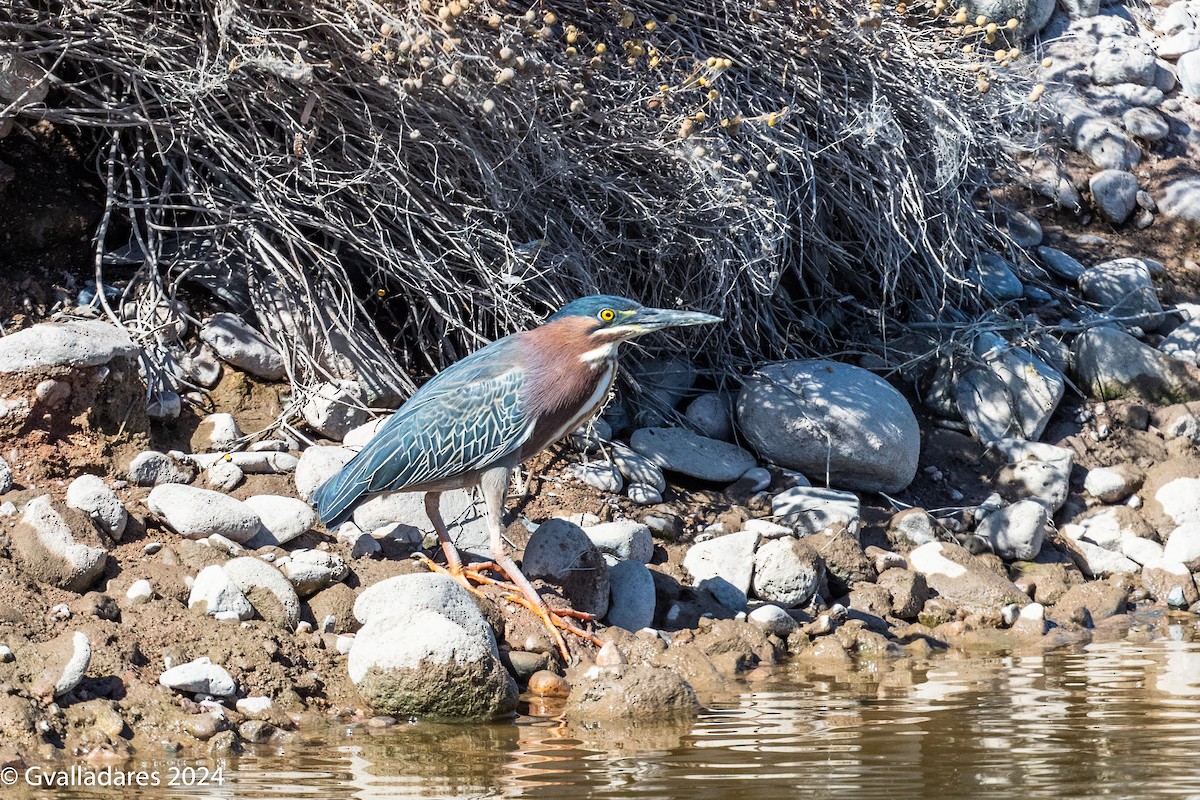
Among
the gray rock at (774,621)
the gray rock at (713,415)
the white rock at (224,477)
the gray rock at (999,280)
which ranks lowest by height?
the gray rock at (774,621)

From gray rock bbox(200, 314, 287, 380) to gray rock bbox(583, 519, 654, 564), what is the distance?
5.59 ft

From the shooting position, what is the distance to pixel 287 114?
19.4ft

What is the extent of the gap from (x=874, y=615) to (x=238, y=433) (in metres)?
2.89

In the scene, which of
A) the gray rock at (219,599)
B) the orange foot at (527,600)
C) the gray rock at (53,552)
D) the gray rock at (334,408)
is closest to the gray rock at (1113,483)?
the orange foot at (527,600)

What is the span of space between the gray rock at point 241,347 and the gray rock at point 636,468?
1633 millimetres

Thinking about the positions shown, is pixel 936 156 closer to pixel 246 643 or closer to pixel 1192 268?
pixel 1192 268

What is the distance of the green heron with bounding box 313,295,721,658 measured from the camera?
4941mm

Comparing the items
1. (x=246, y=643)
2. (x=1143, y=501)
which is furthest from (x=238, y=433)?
(x=1143, y=501)

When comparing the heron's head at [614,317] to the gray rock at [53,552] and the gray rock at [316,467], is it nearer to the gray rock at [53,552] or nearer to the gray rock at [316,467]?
the gray rock at [316,467]

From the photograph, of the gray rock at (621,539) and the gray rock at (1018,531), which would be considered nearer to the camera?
the gray rock at (621,539)

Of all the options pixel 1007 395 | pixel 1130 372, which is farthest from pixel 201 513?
pixel 1130 372

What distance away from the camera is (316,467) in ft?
18.3

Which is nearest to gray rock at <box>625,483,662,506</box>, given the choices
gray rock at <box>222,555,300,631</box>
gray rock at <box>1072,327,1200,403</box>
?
gray rock at <box>222,555,300,631</box>

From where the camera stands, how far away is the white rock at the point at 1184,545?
6.20 metres
